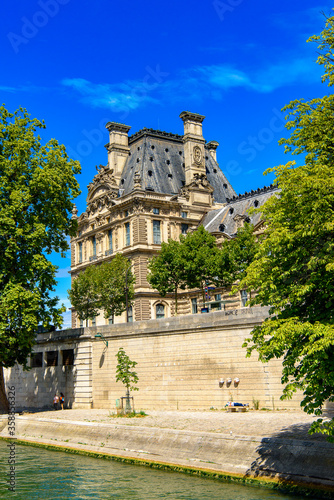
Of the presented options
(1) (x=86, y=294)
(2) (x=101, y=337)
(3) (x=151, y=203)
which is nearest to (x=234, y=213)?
(3) (x=151, y=203)

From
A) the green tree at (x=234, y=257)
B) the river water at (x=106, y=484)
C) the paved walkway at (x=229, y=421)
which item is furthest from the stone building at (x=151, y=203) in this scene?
the river water at (x=106, y=484)

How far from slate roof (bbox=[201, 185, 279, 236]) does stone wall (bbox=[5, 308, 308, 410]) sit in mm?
29377

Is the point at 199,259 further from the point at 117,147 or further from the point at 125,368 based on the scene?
the point at 117,147

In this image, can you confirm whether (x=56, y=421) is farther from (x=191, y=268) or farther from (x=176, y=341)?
(x=191, y=268)

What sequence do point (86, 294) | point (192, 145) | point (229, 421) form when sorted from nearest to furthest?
point (229, 421) → point (86, 294) → point (192, 145)

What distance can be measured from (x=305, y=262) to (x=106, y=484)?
10.4 meters

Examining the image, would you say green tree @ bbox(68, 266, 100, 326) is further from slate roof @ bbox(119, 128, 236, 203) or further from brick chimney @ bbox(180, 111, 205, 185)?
brick chimney @ bbox(180, 111, 205, 185)

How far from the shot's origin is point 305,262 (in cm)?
1580

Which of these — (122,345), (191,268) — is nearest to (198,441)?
(122,345)

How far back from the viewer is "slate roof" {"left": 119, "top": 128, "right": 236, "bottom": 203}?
73.2 metres

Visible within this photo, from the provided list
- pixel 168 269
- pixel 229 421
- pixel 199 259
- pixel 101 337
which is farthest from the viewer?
pixel 168 269

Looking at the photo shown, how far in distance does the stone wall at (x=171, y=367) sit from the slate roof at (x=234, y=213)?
1157 inches

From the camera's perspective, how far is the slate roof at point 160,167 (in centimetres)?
7321

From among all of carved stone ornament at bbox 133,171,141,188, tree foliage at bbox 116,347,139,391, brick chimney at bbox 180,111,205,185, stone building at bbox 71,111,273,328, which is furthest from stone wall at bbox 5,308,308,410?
brick chimney at bbox 180,111,205,185
